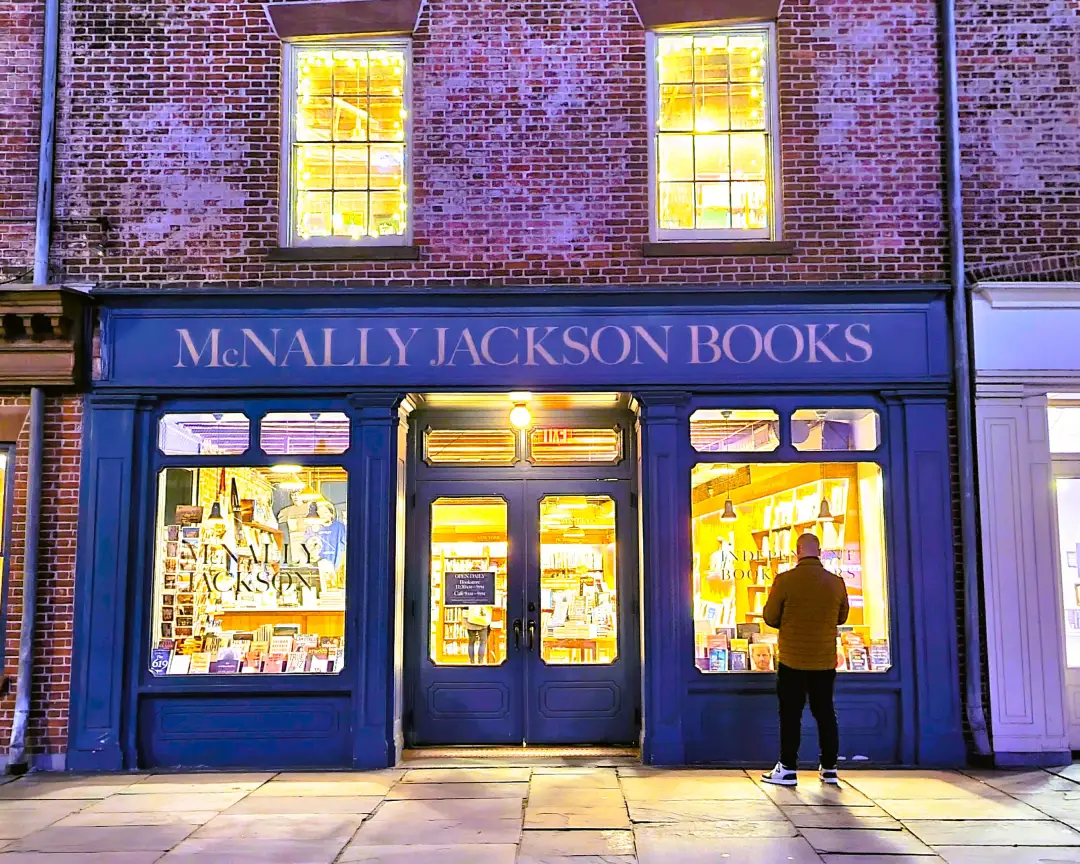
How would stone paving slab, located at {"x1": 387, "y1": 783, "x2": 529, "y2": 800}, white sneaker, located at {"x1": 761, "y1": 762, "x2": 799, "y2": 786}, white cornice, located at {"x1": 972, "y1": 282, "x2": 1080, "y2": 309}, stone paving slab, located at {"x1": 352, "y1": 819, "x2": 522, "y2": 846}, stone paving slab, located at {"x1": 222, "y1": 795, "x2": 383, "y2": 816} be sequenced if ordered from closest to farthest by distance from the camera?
stone paving slab, located at {"x1": 352, "y1": 819, "x2": 522, "y2": 846}, stone paving slab, located at {"x1": 222, "y1": 795, "x2": 383, "y2": 816}, stone paving slab, located at {"x1": 387, "y1": 783, "x2": 529, "y2": 800}, white sneaker, located at {"x1": 761, "y1": 762, "x2": 799, "y2": 786}, white cornice, located at {"x1": 972, "y1": 282, "x2": 1080, "y2": 309}

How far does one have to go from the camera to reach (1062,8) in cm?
899

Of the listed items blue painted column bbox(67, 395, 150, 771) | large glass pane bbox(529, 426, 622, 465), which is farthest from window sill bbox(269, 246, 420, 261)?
large glass pane bbox(529, 426, 622, 465)

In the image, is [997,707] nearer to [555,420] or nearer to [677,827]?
[677,827]

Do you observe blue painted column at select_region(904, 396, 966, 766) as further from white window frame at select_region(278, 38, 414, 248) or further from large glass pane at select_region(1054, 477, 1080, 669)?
white window frame at select_region(278, 38, 414, 248)

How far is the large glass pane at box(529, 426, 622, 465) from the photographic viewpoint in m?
9.45

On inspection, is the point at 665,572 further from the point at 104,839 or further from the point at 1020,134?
the point at 1020,134

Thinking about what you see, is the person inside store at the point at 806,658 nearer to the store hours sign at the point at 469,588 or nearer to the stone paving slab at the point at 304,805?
the store hours sign at the point at 469,588

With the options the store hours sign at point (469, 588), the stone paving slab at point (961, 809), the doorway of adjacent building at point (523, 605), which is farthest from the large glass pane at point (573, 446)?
the stone paving slab at point (961, 809)

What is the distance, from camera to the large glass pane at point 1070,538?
347 inches

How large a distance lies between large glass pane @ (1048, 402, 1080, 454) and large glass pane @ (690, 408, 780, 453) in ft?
7.78

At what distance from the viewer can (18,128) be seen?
8.92 m

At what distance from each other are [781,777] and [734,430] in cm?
272

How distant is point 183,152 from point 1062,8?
752 centimetres

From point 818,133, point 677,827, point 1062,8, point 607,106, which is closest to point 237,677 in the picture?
point 677,827
